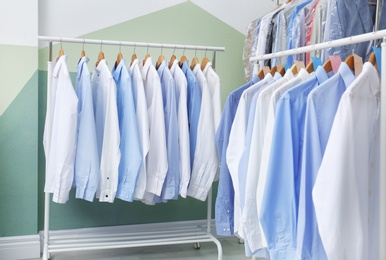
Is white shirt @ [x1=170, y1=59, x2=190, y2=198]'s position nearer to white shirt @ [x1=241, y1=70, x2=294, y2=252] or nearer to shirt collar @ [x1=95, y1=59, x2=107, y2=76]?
shirt collar @ [x1=95, y1=59, x2=107, y2=76]

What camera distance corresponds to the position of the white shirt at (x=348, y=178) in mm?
1397

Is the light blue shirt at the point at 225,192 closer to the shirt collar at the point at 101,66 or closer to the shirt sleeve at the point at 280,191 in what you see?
the shirt sleeve at the point at 280,191

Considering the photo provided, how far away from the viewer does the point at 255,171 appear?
1.87m

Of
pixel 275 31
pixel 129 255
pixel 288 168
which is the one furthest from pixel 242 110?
pixel 129 255

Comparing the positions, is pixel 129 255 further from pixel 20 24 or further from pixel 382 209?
pixel 382 209

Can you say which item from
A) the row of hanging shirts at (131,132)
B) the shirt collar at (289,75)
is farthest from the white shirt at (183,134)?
the shirt collar at (289,75)

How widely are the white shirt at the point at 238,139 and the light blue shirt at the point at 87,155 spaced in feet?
2.75

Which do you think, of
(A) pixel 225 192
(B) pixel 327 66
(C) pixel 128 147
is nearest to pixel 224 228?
(A) pixel 225 192

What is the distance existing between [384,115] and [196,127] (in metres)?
1.43

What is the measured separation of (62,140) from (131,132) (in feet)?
1.30

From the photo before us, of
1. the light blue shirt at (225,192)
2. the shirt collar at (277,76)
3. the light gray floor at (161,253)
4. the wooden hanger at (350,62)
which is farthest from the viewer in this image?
the light gray floor at (161,253)

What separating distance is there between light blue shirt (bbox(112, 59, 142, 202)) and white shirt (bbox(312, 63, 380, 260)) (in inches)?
49.9

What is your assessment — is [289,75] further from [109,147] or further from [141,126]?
[109,147]

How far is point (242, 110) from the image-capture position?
205cm
